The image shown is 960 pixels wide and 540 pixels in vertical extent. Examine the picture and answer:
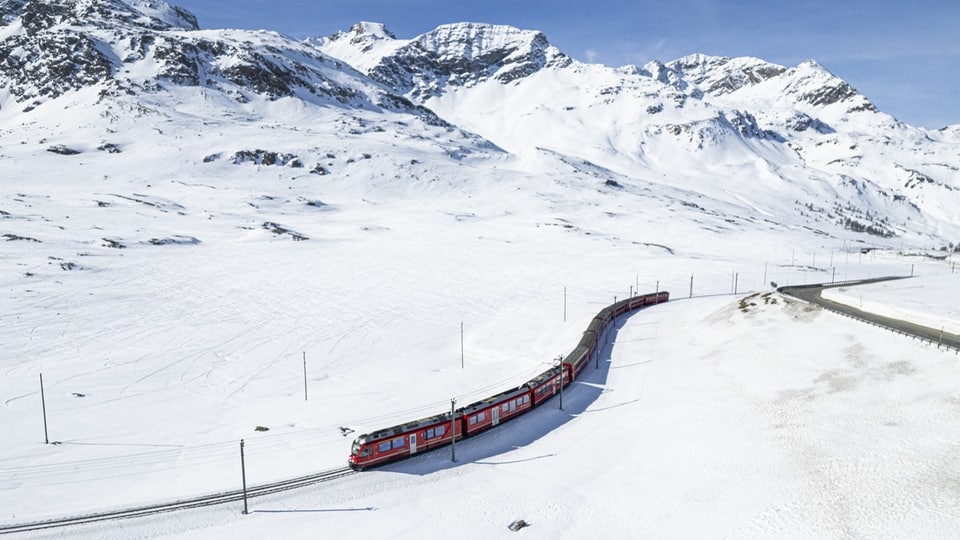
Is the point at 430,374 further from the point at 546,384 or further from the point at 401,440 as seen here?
the point at 401,440

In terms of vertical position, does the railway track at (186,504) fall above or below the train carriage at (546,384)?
below

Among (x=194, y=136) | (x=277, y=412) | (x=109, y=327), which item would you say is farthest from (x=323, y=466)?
(x=194, y=136)

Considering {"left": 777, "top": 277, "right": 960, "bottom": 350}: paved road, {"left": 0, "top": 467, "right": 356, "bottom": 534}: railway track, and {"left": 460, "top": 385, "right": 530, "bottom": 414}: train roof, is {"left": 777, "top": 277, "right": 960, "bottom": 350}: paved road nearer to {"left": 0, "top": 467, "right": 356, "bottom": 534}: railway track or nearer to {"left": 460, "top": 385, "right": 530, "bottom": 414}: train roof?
{"left": 460, "top": 385, "right": 530, "bottom": 414}: train roof

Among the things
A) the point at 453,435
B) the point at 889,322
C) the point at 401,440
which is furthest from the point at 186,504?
the point at 889,322

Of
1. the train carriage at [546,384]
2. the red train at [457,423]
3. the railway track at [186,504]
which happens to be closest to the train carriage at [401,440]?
the red train at [457,423]

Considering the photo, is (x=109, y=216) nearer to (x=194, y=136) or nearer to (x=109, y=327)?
(x=109, y=327)

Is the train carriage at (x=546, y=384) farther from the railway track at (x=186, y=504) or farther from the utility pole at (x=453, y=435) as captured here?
the railway track at (x=186, y=504)

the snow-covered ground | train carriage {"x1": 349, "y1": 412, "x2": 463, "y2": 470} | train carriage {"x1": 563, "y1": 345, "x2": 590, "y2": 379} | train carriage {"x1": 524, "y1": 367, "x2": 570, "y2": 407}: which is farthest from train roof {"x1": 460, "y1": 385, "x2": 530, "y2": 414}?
train carriage {"x1": 563, "y1": 345, "x2": 590, "y2": 379}
